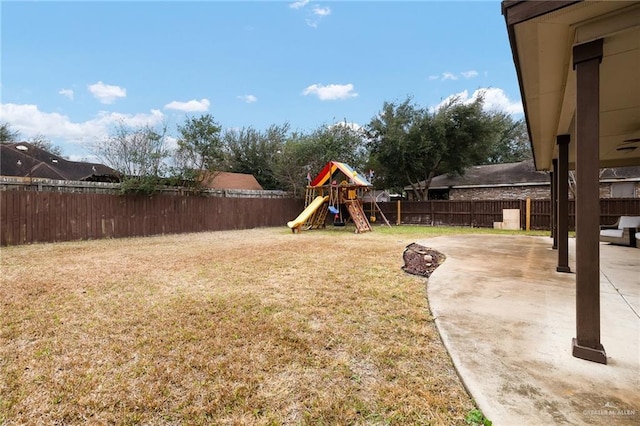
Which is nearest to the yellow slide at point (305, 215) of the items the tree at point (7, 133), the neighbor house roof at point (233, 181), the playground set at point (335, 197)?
the playground set at point (335, 197)

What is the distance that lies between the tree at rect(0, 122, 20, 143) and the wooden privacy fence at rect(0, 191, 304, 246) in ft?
68.0

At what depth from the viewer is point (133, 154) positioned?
1007 centimetres

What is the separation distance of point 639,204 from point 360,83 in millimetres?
14004

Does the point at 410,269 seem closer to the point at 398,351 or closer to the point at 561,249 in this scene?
the point at 561,249

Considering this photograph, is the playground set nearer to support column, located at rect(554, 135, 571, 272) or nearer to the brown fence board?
the brown fence board

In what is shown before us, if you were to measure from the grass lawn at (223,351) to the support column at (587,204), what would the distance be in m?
0.97

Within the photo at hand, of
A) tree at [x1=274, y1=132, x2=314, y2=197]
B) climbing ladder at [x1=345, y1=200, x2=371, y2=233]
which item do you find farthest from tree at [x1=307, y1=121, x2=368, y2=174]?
climbing ladder at [x1=345, y1=200, x2=371, y2=233]

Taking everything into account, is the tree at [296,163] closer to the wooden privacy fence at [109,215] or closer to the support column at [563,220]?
the wooden privacy fence at [109,215]

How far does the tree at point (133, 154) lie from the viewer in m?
10.0

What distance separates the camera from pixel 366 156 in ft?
Answer: 62.0

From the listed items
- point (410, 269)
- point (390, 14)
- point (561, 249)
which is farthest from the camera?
point (390, 14)

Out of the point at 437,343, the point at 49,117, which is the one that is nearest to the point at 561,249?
the point at 437,343

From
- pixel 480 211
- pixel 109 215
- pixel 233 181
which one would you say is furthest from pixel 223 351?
pixel 233 181

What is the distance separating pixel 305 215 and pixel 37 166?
1557 centimetres
